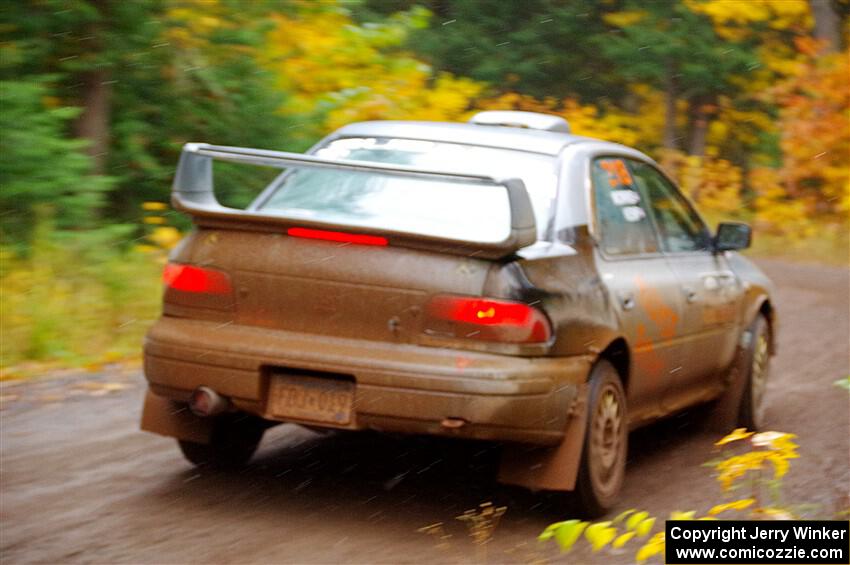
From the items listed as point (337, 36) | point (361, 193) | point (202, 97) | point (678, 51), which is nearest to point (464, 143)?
point (361, 193)

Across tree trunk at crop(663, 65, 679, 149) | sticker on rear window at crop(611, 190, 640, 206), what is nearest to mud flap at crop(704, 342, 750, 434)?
sticker on rear window at crop(611, 190, 640, 206)

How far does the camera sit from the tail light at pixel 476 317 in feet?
17.5

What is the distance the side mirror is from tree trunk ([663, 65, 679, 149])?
26175 mm

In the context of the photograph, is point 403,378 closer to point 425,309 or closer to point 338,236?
point 425,309

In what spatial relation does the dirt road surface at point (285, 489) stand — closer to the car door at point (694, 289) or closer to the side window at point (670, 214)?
the car door at point (694, 289)

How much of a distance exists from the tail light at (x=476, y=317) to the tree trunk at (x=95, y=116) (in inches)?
298

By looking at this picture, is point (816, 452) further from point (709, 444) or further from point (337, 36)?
point (337, 36)

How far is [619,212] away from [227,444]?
2119 millimetres

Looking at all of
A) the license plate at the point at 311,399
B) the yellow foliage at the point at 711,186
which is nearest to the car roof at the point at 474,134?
the license plate at the point at 311,399

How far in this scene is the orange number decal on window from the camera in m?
6.68

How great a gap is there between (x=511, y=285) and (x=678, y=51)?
27410 millimetres

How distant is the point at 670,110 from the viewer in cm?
3372

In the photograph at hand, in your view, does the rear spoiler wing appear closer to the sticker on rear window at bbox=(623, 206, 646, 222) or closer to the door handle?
the door handle

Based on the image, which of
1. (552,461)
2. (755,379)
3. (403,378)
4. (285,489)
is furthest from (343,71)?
(403,378)
